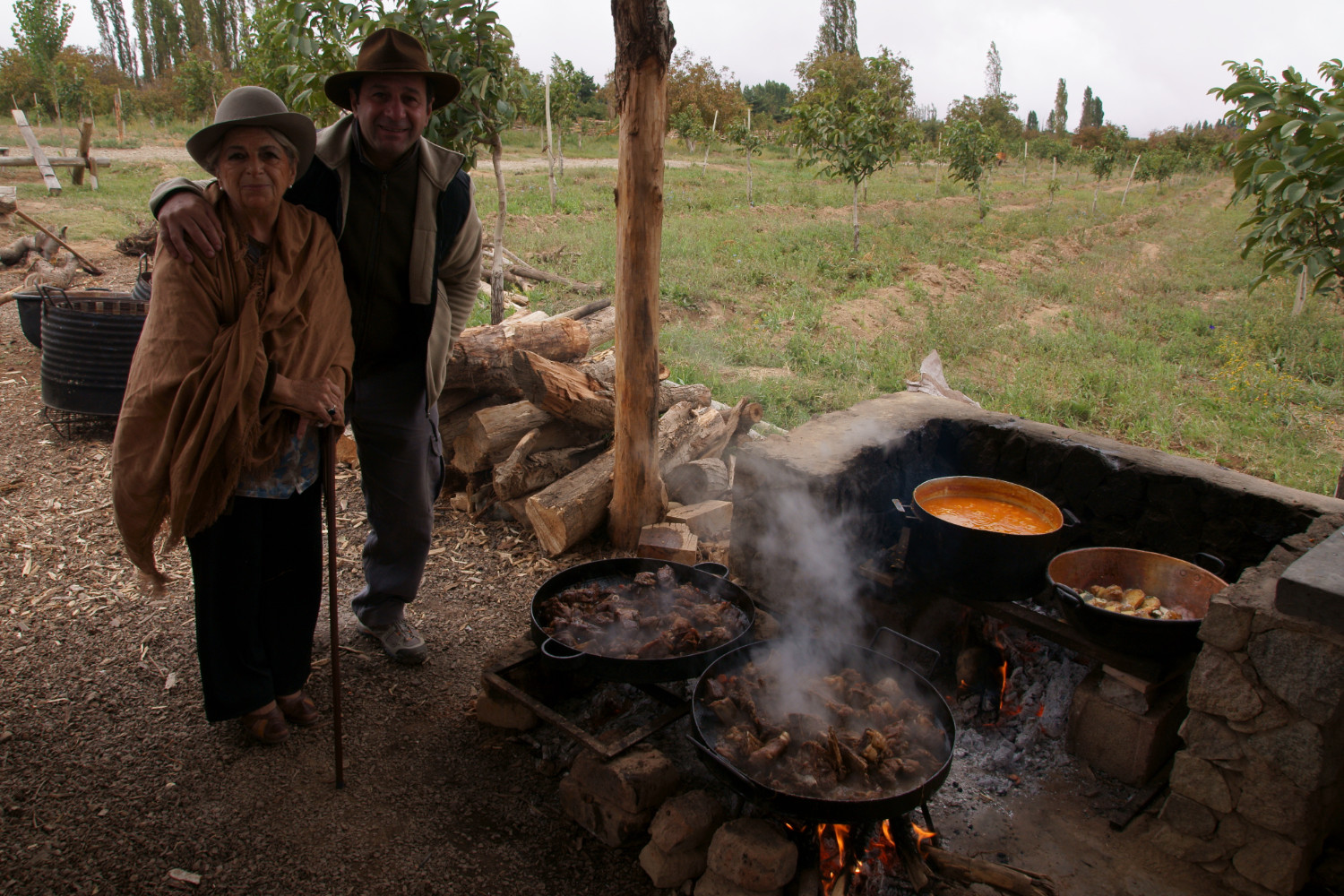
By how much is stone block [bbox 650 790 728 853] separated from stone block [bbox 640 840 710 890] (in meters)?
0.02

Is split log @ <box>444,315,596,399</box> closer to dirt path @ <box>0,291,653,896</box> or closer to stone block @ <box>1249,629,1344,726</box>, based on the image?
dirt path @ <box>0,291,653,896</box>

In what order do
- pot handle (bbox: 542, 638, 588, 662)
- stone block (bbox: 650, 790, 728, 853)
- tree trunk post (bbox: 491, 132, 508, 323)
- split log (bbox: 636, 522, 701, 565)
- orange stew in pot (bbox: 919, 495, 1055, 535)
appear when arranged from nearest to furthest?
stone block (bbox: 650, 790, 728, 853) < pot handle (bbox: 542, 638, 588, 662) < orange stew in pot (bbox: 919, 495, 1055, 535) < split log (bbox: 636, 522, 701, 565) < tree trunk post (bbox: 491, 132, 508, 323)

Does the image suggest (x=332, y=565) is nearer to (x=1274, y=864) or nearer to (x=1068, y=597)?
(x=1068, y=597)

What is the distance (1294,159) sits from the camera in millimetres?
2885

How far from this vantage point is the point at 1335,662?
7.38 ft

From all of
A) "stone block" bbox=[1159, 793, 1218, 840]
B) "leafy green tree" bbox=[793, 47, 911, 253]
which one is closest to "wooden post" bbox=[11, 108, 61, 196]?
"leafy green tree" bbox=[793, 47, 911, 253]

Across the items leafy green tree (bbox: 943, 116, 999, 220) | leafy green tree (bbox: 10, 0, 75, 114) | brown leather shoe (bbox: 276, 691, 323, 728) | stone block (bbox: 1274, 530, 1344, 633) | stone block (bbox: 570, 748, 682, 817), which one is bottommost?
brown leather shoe (bbox: 276, 691, 323, 728)

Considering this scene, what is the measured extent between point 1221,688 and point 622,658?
1939 millimetres

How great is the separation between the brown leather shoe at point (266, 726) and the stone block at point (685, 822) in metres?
1.48

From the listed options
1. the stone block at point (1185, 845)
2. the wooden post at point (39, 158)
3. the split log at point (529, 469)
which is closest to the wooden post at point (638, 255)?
the split log at point (529, 469)

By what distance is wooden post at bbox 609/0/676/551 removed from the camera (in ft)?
12.5

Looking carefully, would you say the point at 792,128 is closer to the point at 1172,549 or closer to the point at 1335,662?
the point at 1172,549

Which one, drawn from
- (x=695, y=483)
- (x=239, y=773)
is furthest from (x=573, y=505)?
(x=239, y=773)

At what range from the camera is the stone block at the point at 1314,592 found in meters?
2.20
